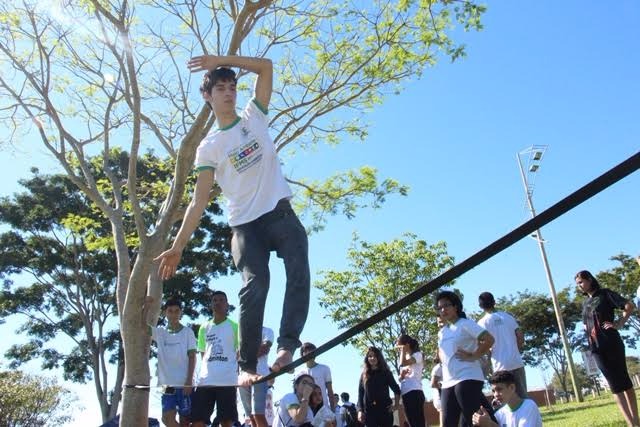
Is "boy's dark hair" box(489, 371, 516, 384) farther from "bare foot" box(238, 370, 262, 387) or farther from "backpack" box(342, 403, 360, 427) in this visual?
"backpack" box(342, 403, 360, 427)

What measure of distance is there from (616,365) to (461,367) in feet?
5.48

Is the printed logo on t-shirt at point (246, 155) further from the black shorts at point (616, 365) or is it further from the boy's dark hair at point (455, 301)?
the black shorts at point (616, 365)

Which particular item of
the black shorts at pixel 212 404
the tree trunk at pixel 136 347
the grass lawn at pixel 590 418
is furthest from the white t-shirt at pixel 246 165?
the tree trunk at pixel 136 347

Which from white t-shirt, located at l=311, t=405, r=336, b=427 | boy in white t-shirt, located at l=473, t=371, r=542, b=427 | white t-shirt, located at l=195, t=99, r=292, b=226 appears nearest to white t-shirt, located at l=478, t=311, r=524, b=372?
boy in white t-shirt, located at l=473, t=371, r=542, b=427

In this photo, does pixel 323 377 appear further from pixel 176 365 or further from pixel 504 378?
pixel 504 378

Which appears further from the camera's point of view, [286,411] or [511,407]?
[286,411]

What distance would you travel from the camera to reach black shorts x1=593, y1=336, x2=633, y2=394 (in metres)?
5.56

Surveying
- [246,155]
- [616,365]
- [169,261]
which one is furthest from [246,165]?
[616,365]

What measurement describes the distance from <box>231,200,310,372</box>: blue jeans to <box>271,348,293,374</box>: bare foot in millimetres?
25

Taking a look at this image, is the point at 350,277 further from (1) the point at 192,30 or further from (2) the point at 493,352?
(2) the point at 493,352

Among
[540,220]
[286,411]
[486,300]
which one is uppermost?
[486,300]

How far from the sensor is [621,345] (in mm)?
5578

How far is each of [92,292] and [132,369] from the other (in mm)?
13306

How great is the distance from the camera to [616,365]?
5.60 m
